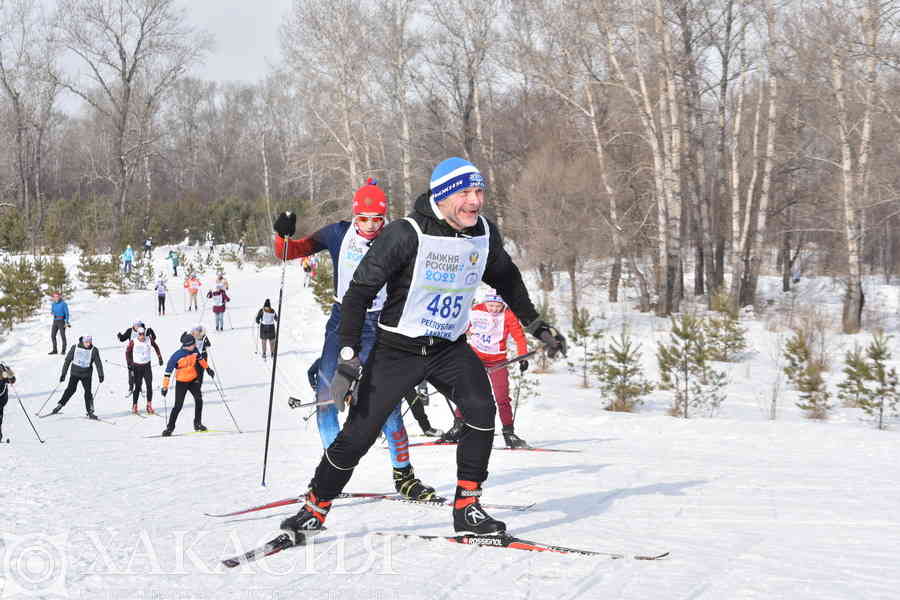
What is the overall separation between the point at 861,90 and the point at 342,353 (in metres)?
22.1

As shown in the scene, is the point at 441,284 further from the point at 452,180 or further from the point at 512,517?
the point at 512,517

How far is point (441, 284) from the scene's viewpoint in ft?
12.8

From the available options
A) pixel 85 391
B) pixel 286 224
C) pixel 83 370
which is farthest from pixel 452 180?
pixel 83 370

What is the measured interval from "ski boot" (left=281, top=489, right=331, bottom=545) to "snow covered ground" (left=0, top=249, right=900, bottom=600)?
0.33 feet

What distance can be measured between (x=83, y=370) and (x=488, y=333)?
8.37 meters

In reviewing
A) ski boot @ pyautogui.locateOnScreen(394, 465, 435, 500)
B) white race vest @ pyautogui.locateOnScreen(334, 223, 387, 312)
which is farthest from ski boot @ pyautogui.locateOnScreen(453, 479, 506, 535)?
white race vest @ pyautogui.locateOnScreen(334, 223, 387, 312)

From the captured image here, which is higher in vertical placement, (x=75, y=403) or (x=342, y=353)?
(x=342, y=353)

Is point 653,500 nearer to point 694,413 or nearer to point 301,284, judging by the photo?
point 694,413

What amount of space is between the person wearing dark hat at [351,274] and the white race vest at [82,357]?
959 centimetres

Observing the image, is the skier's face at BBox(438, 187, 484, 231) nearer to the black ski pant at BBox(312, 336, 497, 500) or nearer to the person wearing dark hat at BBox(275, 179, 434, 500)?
the black ski pant at BBox(312, 336, 497, 500)

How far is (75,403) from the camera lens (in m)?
15.0

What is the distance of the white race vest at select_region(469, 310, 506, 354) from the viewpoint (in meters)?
8.50

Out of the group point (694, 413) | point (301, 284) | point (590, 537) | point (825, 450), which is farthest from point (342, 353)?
point (301, 284)

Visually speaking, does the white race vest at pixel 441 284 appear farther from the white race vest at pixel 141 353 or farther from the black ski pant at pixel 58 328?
the black ski pant at pixel 58 328
